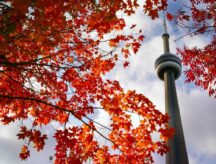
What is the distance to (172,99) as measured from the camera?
45125 millimetres

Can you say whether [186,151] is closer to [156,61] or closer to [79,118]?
[156,61]

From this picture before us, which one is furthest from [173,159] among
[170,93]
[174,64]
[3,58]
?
[3,58]

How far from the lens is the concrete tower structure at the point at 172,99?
1565 inches

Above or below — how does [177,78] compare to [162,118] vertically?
above

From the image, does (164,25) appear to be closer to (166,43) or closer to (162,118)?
(166,43)

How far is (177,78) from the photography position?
56.2 m

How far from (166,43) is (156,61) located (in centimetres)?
462

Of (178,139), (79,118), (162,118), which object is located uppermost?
(178,139)

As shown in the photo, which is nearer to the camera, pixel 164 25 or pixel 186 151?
pixel 186 151

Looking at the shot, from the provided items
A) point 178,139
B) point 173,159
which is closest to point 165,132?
point 173,159

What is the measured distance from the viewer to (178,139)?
42.0 m

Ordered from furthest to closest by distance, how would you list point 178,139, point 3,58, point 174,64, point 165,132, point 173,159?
point 174,64, point 178,139, point 173,159, point 165,132, point 3,58

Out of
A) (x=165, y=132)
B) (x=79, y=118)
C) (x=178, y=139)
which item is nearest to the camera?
(x=79, y=118)

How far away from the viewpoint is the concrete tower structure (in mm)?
39750
